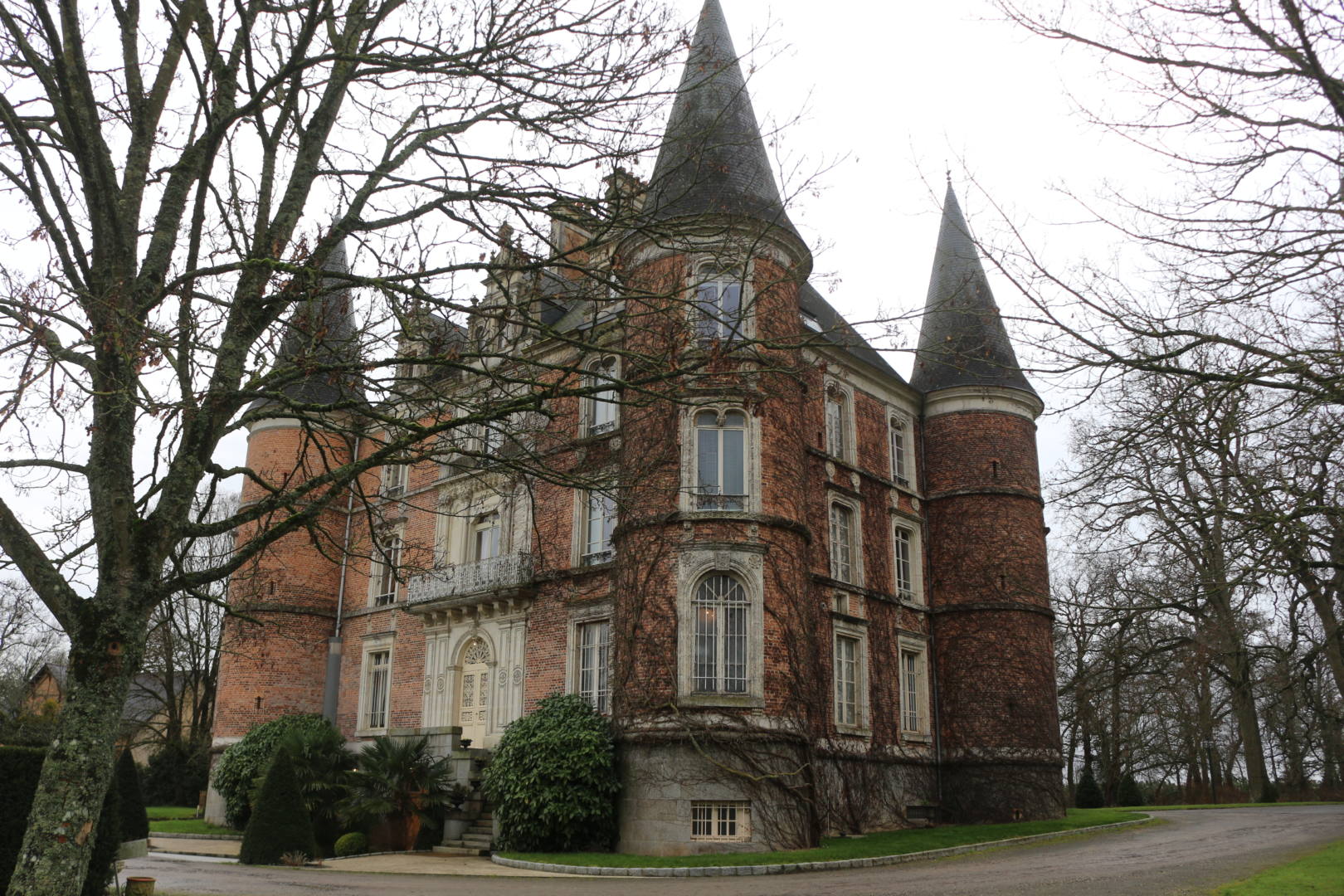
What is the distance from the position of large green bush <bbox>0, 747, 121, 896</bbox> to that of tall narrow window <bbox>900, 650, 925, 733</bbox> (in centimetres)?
1574

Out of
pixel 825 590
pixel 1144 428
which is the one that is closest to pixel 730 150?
pixel 825 590

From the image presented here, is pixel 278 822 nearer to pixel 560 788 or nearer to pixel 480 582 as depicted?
pixel 560 788

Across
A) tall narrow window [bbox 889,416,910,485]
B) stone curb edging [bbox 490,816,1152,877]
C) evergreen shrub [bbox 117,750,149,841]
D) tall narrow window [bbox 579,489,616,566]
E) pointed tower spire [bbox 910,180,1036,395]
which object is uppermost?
pointed tower spire [bbox 910,180,1036,395]

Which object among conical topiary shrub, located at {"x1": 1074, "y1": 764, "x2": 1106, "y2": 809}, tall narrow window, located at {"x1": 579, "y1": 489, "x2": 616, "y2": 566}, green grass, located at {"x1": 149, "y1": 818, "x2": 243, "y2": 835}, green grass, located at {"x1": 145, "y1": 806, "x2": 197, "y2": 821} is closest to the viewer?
tall narrow window, located at {"x1": 579, "y1": 489, "x2": 616, "y2": 566}

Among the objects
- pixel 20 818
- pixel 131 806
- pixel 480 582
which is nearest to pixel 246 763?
pixel 131 806

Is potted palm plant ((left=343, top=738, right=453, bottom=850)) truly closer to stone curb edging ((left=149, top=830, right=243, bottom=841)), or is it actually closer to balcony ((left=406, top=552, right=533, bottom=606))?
balcony ((left=406, top=552, right=533, bottom=606))

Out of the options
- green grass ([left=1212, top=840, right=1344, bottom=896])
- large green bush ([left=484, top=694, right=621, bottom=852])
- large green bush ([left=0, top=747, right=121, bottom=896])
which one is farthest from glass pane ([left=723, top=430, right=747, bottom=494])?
large green bush ([left=0, top=747, right=121, bottom=896])

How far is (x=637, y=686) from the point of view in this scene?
690 inches

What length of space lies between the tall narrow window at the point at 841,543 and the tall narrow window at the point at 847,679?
1298mm

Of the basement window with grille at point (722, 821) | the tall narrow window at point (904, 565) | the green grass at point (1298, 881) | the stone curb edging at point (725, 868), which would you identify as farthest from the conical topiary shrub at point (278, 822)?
the green grass at point (1298, 881)

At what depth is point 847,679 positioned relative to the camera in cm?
2075

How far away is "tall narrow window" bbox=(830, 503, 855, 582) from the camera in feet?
69.9

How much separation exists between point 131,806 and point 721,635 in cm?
960

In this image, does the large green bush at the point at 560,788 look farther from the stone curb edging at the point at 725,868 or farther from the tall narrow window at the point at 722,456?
the tall narrow window at the point at 722,456
